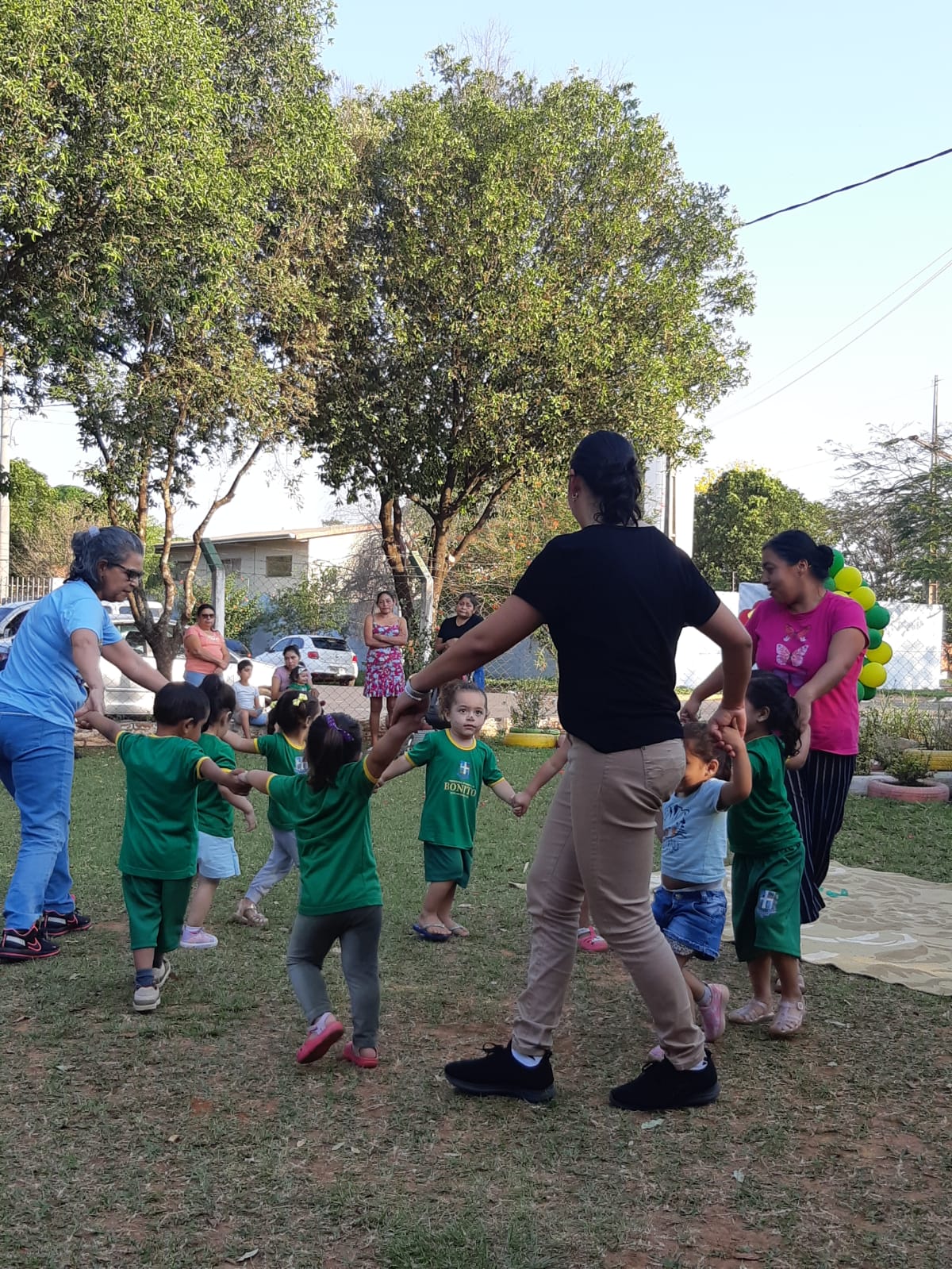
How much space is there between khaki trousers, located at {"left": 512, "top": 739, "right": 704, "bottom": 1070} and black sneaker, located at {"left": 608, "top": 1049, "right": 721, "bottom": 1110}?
0.15 ft

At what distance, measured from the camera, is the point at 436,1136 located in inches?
126

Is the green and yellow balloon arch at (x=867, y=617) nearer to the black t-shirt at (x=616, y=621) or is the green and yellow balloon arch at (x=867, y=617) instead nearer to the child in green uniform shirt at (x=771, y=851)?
the child in green uniform shirt at (x=771, y=851)

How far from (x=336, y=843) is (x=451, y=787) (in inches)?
70.1

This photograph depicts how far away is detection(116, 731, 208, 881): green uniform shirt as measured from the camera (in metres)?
4.34

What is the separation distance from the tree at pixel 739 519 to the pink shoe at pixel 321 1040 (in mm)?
38290

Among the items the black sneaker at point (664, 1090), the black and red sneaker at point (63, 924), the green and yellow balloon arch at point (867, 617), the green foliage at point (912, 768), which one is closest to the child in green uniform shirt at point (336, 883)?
the black sneaker at point (664, 1090)

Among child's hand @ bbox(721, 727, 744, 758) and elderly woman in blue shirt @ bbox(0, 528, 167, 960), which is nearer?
child's hand @ bbox(721, 727, 744, 758)

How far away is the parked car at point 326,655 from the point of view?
2738cm

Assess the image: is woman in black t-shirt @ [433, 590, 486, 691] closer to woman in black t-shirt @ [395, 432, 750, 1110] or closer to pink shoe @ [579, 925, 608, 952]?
pink shoe @ [579, 925, 608, 952]

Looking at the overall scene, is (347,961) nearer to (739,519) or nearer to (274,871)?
(274,871)

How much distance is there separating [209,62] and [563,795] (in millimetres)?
10346

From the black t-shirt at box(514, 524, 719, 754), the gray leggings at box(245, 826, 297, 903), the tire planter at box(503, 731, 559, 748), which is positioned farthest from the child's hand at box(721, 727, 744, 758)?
the tire planter at box(503, 731, 559, 748)

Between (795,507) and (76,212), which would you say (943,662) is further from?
(76,212)

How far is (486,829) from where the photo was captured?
8.59 meters
